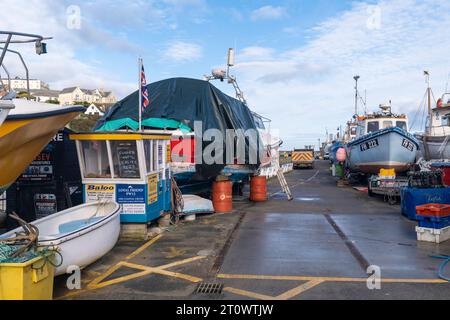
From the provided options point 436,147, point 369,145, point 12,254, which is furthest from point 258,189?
point 436,147

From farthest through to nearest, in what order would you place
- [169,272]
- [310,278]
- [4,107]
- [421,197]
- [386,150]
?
[386,150]
[421,197]
[169,272]
[310,278]
[4,107]

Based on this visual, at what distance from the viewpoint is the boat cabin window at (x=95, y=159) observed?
9.39 m

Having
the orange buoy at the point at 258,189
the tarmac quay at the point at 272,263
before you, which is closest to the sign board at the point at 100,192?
the tarmac quay at the point at 272,263

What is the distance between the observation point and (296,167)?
43781 millimetres

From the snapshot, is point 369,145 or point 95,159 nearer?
point 95,159

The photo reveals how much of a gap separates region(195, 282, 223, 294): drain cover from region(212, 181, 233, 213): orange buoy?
717 cm

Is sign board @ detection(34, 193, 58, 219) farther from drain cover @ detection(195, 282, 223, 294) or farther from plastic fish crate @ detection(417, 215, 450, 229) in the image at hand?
plastic fish crate @ detection(417, 215, 450, 229)

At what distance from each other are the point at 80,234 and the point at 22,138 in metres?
2.40

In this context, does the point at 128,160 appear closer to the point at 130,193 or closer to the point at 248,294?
the point at 130,193

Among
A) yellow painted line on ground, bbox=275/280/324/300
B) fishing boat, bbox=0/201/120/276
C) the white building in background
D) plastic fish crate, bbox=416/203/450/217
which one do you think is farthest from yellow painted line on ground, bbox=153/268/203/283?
plastic fish crate, bbox=416/203/450/217

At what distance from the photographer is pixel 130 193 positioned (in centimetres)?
918

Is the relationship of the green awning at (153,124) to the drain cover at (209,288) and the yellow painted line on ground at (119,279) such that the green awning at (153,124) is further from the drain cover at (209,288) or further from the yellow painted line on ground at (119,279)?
the drain cover at (209,288)
